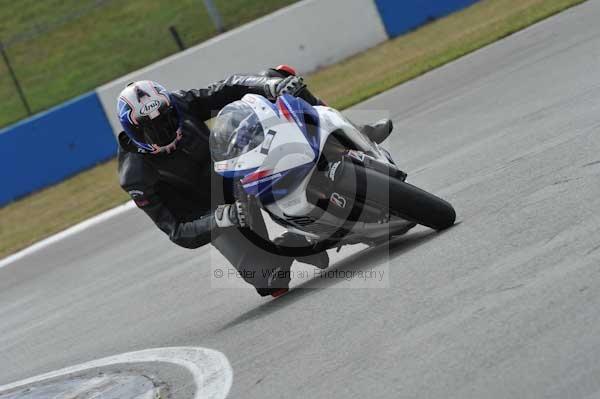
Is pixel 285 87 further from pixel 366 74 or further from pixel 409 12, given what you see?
pixel 409 12

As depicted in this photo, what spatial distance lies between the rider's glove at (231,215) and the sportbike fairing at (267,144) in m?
0.19

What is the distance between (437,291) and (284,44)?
14.4m

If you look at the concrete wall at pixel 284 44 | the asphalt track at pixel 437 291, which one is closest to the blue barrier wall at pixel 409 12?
the concrete wall at pixel 284 44

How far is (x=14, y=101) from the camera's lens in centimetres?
2305

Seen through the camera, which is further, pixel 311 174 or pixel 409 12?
pixel 409 12

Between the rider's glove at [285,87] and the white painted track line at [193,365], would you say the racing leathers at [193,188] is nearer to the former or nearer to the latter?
the rider's glove at [285,87]

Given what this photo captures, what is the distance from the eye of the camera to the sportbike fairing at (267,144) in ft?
21.2

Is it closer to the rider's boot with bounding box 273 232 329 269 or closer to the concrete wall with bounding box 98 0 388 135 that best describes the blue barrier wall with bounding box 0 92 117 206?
the concrete wall with bounding box 98 0 388 135

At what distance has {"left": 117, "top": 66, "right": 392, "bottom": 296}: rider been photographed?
285 inches

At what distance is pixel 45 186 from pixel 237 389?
1375cm

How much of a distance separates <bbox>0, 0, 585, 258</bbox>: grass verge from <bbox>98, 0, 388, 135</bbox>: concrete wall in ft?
1.10

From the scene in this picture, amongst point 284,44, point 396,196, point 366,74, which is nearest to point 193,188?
point 396,196

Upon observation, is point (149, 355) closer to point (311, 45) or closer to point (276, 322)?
point (276, 322)

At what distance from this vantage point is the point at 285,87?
709 cm
